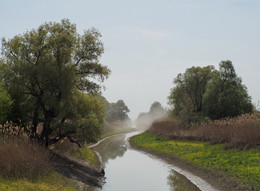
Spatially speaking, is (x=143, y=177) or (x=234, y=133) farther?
(x=234, y=133)

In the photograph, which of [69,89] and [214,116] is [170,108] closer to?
[214,116]

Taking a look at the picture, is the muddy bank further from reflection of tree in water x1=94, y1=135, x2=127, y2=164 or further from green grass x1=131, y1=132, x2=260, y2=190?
reflection of tree in water x1=94, y1=135, x2=127, y2=164

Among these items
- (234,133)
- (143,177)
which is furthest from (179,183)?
(234,133)

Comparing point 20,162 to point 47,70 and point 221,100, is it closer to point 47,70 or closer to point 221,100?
point 47,70

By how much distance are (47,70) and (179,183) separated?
14.2 m

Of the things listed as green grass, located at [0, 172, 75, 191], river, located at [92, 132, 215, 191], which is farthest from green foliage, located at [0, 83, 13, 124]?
river, located at [92, 132, 215, 191]

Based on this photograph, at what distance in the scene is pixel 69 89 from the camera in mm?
23266

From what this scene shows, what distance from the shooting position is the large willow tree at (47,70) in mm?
22766

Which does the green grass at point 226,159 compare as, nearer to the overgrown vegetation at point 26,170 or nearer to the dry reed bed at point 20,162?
the overgrown vegetation at point 26,170

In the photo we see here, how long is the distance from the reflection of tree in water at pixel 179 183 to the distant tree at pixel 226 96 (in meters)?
29.1

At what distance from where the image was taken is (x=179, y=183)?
61.3 feet

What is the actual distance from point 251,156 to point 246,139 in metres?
3.65

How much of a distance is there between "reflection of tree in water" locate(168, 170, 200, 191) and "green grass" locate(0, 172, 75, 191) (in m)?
7.32

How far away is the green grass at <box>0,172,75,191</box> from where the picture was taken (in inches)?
470
